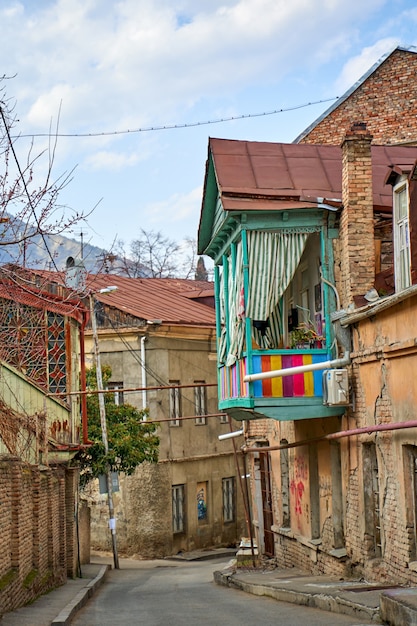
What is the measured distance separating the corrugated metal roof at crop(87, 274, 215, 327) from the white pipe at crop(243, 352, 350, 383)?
1768cm

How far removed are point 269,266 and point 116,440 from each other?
14.5 m

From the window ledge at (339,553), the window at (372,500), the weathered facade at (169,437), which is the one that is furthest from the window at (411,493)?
the weathered facade at (169,437)

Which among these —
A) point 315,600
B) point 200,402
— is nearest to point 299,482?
point 315,600

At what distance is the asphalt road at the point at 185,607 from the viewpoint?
1329cm

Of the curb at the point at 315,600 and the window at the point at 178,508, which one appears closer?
the curb at the point at 315,600

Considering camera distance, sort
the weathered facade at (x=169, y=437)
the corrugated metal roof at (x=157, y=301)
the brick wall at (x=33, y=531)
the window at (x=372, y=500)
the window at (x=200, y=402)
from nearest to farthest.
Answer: the brick wall at (x=33, y=531) → the window at (x=372, y=500) → the weathered facade at (x=169, y=437) → the corrugated metal roof at (x=157, y=301) → the window at (x=200, y=402)

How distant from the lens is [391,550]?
14781 millimetres

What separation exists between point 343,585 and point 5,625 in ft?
16.3

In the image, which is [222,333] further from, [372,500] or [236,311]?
[372,500]

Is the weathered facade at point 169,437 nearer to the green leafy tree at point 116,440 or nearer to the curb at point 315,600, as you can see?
the green leafy tree at point 116,440

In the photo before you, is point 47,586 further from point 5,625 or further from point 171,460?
point 171,460

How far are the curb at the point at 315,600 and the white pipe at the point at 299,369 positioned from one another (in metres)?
3.30

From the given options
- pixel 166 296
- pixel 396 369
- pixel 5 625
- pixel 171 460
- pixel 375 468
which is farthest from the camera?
pixel 166 296

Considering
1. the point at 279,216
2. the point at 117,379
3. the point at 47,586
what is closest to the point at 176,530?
the point at 117,379
